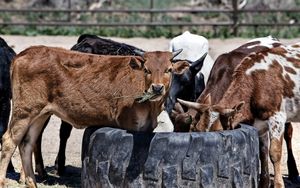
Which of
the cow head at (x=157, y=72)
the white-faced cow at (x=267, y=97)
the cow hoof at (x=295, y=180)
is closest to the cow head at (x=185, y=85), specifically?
the white-faced cow at (x=267, y=97)

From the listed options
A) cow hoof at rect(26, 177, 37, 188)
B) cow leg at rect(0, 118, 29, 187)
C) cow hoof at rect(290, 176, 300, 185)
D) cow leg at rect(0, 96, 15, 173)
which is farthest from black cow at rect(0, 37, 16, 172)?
cow hoof at rect(290, 176, 300, 185)

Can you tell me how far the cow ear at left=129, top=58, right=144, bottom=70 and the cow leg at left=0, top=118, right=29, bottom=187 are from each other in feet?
4.57

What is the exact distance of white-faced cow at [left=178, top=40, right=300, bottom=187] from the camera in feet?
28.1

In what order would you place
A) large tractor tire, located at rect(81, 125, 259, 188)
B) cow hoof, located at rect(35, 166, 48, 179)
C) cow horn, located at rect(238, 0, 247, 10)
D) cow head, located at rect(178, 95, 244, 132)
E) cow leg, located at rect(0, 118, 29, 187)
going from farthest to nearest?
cow horn, located at rect(238, 0, 247, 10) < cow hoof, located at rect(35, 166, 48, 179) < cow leg, located at rect(0, 118, 29, 187) < cow head, located at rect(178, 95, 244, 132) < large tractor tire, located at rect(81, 125, 259, 188)

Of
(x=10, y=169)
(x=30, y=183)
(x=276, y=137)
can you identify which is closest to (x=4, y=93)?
(x=10, y=169)

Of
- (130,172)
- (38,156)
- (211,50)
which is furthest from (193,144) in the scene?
→ (211,50)

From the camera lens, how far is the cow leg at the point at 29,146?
858 cm

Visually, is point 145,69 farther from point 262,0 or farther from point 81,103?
point 262,0

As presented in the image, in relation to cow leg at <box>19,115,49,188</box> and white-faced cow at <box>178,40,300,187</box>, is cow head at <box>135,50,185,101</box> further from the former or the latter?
cow leg at <box>19,115,49,188</box>

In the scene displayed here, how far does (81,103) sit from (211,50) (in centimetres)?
1061

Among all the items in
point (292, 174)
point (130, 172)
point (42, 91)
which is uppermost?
point (42, 91)

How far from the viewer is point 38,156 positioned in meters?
9.57

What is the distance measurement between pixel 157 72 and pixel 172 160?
0.81 metres

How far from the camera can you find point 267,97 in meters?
8.57
